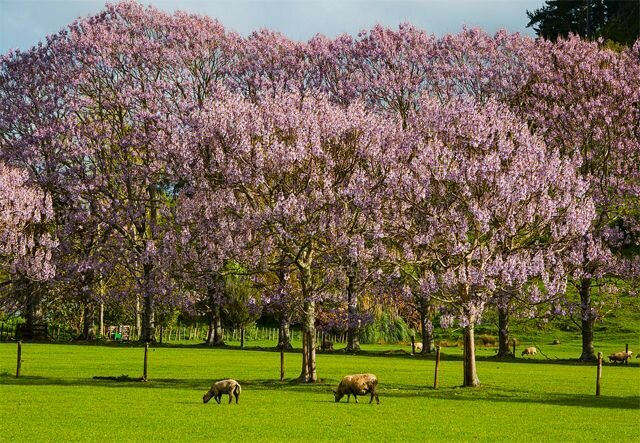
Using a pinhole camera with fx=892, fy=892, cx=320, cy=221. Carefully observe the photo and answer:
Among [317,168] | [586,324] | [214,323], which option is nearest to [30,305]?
[214,323]

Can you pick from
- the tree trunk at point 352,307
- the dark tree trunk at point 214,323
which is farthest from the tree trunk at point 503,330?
the dark tree trunk at point 214,323

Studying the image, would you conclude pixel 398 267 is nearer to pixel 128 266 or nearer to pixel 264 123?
pixel 264 123

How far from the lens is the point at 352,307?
6538cm

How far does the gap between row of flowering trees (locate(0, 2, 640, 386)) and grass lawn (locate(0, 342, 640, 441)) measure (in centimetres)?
418

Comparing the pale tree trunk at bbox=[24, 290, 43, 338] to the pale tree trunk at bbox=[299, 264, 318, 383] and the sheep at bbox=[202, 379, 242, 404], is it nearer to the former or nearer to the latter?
the pale tree trunk at bbox=[299, 264, 318, 383]

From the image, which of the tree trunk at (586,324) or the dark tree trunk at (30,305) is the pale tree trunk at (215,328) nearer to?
the dark tree trunk at (30,305)

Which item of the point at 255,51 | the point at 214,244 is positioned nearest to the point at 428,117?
the point at 214,244

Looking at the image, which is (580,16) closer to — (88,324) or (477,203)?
(88,324)

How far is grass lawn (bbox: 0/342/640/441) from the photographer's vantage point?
27812 mm

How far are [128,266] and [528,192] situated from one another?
41744mm

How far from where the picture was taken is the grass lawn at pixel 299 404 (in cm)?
2781

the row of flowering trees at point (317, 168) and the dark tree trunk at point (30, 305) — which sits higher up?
the row of flowering trees at point (317, 168)

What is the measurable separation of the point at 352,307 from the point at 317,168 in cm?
2023

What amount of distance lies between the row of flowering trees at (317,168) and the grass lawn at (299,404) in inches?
165
